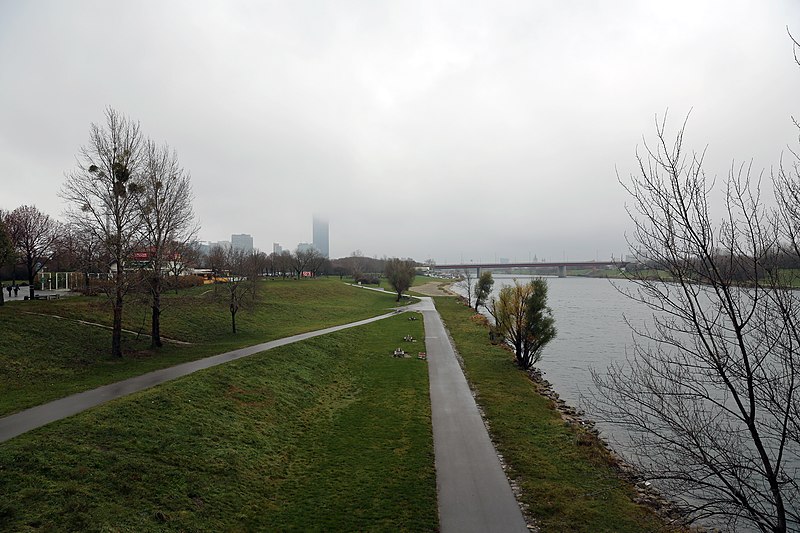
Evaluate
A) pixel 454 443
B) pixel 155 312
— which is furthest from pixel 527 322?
pixel 155 312

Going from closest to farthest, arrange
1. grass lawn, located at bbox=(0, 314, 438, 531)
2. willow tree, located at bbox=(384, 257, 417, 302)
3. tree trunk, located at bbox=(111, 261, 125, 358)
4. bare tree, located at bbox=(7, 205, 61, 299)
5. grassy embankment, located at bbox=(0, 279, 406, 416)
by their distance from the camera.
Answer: grass lawn, located at bbox=(0, 314, 438, 531)
grassy embankment, located at bbox=(0, 279, 406, 416)
tree trunk, located at bbox=(111, 261, 125, 358)
bare tree, located at bbox=(7, 205, 61, 299)
willow tree, located at bbox=(384, 257, 417, 302)

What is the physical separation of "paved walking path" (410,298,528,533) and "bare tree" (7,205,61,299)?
3083 cm

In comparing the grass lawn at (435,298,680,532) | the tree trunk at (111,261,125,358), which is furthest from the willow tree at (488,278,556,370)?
the tree trunk at (111,261,125,358)

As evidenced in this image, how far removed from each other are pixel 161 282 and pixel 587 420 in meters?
23.2

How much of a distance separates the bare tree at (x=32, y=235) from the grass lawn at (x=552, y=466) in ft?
108

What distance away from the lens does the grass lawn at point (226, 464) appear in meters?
9.76

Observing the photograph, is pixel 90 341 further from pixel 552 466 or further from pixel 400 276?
pixel 400 276

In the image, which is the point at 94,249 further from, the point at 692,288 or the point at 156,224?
the point at 692,288

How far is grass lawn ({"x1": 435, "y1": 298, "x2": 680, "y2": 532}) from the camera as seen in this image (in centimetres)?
1086

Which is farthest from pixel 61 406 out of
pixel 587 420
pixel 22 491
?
pixel 587 420

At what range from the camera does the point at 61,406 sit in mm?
13883

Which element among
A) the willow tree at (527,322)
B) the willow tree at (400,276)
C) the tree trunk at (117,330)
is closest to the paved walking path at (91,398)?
the tree trunk at (117,330)

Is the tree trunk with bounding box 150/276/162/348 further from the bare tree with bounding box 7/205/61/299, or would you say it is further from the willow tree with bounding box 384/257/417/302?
the willow tree with bounding box 384/257/417/302

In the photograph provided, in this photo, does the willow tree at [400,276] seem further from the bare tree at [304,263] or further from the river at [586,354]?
the bare tree at [304,263]
